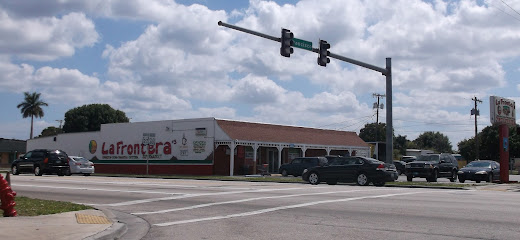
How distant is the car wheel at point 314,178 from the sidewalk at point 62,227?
582 inches

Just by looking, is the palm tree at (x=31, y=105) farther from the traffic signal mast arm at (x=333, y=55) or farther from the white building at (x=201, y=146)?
the traffic signal mast arm at (x=333, y=55)

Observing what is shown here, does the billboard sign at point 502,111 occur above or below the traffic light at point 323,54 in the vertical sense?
below

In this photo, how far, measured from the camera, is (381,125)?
109m

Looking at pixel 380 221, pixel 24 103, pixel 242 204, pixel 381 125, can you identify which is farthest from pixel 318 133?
pixel 24 103

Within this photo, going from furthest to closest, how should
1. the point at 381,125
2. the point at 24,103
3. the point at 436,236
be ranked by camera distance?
the point at 381,125 → the point at 24,103 → the point at 436,236

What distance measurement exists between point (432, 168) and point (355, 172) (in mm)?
6998

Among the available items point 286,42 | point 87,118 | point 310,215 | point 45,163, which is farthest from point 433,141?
point 310,215

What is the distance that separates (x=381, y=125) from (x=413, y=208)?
97785 mm

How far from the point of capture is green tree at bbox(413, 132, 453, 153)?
144m

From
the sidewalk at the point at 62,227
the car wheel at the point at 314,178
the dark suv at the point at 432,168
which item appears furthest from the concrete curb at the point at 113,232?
the dark suv at the point at 432,168

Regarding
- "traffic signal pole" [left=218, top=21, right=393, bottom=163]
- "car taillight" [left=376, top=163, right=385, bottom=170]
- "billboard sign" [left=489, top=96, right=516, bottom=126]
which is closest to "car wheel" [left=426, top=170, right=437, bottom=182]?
"billboard sign" [left=489, top=96, right=516, bottom=126]

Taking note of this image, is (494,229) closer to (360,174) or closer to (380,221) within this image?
(380,221)

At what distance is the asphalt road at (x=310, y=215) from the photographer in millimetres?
9766

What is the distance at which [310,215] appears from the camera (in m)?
12.1
